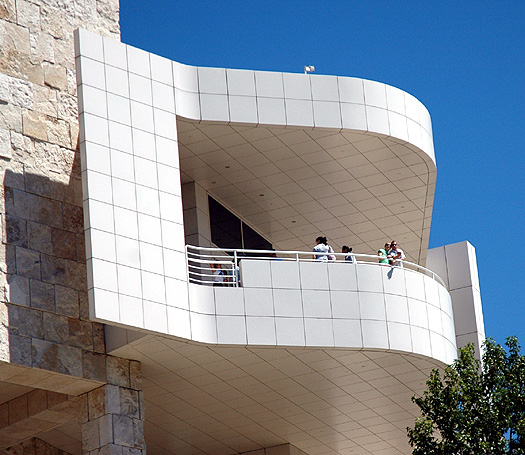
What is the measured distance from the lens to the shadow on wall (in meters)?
25.2

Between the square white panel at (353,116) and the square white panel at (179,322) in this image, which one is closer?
the square white panel at (179,322)

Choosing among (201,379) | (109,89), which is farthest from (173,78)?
(201,379)

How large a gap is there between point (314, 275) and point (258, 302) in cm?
162

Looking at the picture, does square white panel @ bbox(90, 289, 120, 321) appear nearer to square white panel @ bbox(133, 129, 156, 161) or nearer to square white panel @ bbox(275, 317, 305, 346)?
square white panel @ bbox(133, 129, 156, 161)

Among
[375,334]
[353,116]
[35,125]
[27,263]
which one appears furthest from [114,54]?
[375,334]

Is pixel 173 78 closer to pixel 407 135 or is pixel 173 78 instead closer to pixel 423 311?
pixel 407 135

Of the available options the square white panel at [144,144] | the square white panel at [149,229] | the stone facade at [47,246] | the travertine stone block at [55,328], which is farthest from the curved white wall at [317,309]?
the square white panel at [144,144]

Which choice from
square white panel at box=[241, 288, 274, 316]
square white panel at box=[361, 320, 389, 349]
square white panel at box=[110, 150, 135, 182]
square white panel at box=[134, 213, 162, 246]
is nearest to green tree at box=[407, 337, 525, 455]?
square white panel at box=[361, 320, 389, 349]

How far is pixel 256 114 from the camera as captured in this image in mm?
27672

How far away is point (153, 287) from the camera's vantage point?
82.2 ft

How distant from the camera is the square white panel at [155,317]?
971 inches

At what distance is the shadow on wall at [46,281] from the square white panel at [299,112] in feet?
19.2

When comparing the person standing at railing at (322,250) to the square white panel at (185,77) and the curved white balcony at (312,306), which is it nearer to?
the curved white balcony at (312,306)

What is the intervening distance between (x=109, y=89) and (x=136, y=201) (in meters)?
2.71
